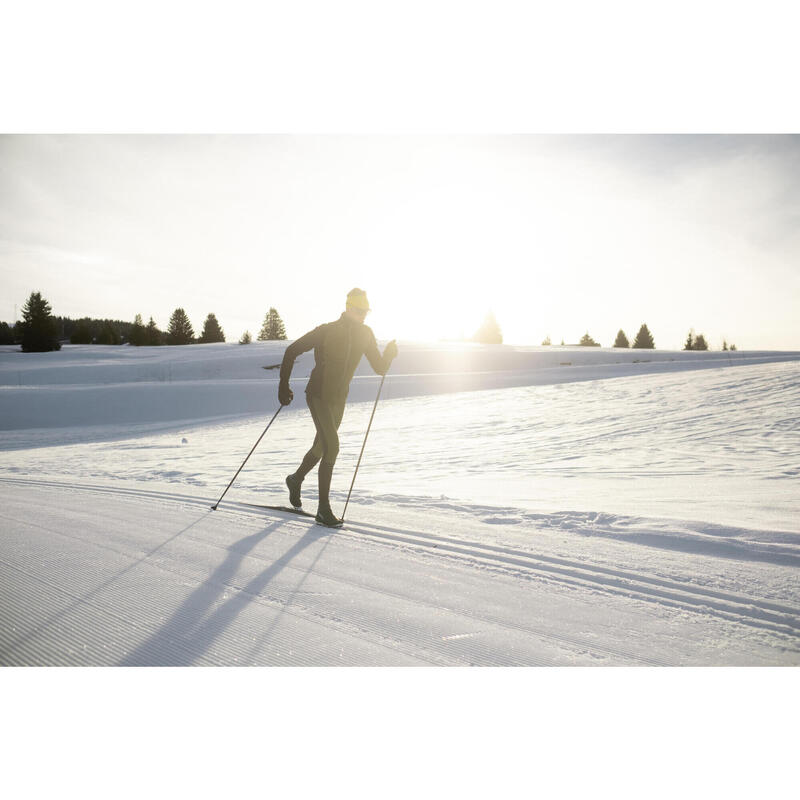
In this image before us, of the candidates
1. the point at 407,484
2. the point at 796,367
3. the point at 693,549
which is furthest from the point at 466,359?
the point at 693,549

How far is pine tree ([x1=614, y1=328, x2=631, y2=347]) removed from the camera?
6806 centimetres

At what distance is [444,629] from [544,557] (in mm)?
1267

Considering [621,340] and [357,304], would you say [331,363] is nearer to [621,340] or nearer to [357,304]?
[357,304]

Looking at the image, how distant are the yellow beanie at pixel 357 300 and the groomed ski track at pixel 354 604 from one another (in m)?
A: 2.07

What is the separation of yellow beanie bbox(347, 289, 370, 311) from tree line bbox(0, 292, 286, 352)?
2722 centimetres

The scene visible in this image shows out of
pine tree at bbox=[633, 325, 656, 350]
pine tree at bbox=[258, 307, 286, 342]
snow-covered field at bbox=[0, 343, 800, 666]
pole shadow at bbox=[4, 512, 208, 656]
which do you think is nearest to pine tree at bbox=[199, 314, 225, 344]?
pine tree at bbox=[258, 307, 286, 342]

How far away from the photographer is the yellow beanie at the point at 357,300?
4805 mm

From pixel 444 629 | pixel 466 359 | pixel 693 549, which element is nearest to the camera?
pixel 444 629

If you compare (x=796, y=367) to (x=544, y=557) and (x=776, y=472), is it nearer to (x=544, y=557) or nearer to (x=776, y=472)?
(x=776, y=472)

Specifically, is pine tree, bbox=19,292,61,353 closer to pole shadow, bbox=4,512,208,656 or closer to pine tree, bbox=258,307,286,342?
pine tree, bbox=258,307,286,342

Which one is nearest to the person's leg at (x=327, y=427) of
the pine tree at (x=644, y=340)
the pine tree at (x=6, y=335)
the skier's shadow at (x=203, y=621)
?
the skier's shadow at (x=203, y=621)

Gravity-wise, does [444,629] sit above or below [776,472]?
below

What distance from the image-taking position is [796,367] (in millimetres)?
14297

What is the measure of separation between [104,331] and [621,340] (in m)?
64.5
